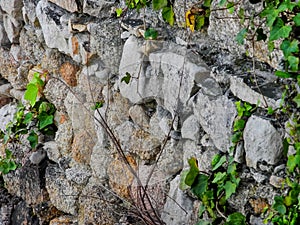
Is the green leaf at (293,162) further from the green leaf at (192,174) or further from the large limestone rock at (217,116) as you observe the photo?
the green leaf at (192,174)

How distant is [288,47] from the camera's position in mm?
1663

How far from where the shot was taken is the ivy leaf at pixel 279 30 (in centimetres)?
165

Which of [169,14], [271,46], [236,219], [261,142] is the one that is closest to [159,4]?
[169,14]

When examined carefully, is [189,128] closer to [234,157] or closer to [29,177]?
[234,157]

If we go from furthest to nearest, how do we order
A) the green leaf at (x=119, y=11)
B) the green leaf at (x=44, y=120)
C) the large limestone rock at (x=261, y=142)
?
the green leaf at (x=44, y=120)
the green leaf at (x=119, y=11)
the large limestone rock at (x=261, y=142)

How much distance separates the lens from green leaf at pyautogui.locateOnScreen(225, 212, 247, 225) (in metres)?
1.85

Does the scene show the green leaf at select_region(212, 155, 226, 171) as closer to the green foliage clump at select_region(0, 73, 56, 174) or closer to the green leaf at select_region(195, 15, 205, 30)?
the green leaf at select_region(195, 15, 205, 30)

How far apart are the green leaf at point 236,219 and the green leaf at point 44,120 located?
1357 mm

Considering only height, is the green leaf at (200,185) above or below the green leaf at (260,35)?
below

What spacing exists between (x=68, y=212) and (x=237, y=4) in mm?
1386

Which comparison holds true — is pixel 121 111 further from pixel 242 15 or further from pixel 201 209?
pixel 242 15

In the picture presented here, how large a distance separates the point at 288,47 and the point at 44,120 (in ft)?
5.28

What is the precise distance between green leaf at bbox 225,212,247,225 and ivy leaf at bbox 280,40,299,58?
489mm

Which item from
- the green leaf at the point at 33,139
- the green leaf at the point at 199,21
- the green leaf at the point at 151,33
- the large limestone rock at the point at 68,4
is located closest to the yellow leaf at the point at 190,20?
the green leaf at the point at 199,21
